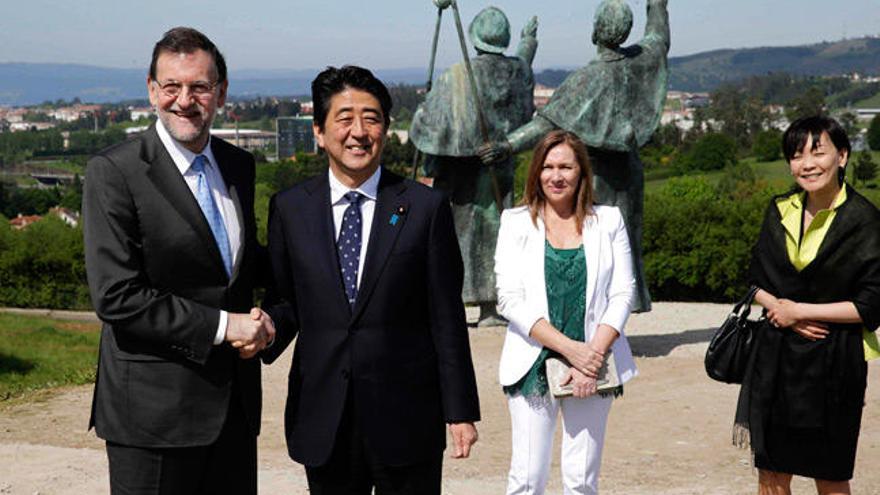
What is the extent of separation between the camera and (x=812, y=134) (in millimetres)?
4898

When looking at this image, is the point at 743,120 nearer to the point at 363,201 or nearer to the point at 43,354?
the point at 43,354

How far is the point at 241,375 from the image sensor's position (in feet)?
12.5

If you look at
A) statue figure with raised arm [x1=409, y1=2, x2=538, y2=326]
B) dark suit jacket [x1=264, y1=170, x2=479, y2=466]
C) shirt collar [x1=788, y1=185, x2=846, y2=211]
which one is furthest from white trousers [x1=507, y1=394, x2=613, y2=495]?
statue figure with raised arm [x1=409, y1=2, x2=538, y2=326]

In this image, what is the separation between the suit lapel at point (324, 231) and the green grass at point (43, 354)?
727 centimetres

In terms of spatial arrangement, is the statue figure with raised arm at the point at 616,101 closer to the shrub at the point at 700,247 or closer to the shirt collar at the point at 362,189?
the shirt collar at the point at 362,189

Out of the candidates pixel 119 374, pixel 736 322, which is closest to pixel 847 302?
pixel 736 322

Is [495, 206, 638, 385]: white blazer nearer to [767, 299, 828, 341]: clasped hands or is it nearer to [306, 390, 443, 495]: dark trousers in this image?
[767, 299, 828, 341]: clasped hands

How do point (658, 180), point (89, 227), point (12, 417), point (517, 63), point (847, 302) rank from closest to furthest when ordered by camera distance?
point (89, 227) → point (847, 302) → point (12, 417) → point (517, 63) → point (658, 180)

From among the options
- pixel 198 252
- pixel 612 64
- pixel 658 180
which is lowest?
pixel 658 180

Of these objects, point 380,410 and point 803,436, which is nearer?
point 380,410

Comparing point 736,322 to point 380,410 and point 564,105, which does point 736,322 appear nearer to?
point 380,410

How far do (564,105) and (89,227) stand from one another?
260 inches

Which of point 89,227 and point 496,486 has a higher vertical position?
point 89,227

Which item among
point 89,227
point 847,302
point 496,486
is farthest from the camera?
point 496,486
